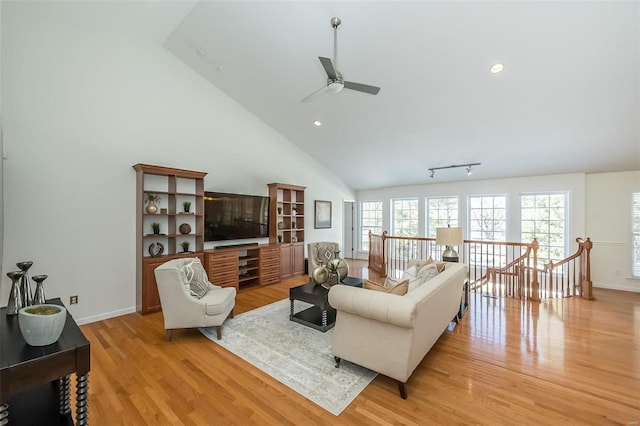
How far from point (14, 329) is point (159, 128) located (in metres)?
3.65

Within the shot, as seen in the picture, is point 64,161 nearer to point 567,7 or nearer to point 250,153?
point 250,153

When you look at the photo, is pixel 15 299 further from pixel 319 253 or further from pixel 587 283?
pixel 587 283

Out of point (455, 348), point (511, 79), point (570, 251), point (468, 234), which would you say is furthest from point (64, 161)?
point (570, 251)

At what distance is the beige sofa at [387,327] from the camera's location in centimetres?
206

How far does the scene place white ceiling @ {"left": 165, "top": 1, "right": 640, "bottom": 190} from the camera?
2916 mm

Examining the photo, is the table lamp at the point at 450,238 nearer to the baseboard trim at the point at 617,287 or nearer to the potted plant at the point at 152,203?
the baseboard trim at the point at 617,287

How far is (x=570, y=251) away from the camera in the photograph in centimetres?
581

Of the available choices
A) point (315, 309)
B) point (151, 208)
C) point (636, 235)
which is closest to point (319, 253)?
point (315, 309)

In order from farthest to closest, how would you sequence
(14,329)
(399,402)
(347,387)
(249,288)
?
(249,288)
(347,387)
(399,402)
(14,329)

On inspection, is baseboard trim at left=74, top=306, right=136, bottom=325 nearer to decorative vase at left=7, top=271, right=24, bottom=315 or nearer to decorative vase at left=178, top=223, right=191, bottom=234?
decorative vase at left=178, top=223, right=191, bottom=234

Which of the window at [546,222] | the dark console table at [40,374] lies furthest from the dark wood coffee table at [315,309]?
the window at [546,222]

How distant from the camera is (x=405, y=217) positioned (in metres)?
8.17

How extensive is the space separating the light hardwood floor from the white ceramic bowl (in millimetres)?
1097

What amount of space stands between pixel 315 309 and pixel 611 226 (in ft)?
20.9
